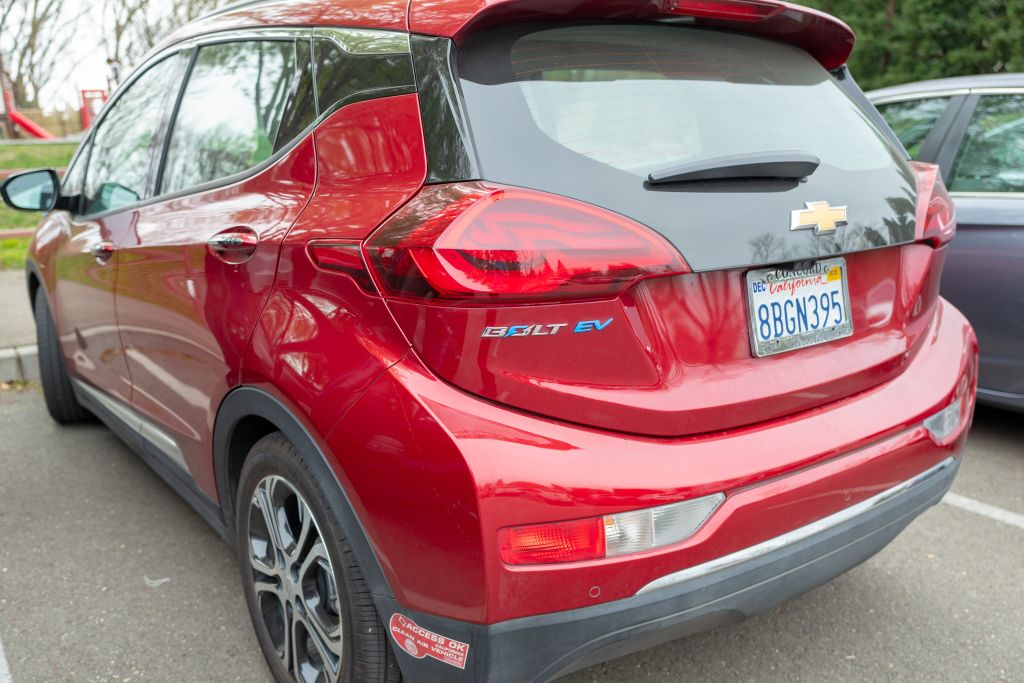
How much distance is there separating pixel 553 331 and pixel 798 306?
23.8 inches

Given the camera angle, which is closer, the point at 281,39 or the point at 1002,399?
the point at 281,39

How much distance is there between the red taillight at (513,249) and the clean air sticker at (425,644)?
612mm

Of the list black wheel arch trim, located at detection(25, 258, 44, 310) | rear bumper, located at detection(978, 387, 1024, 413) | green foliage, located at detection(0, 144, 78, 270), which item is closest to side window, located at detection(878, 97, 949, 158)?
rear bumper, located at detection(978, 387, 1024, 413)

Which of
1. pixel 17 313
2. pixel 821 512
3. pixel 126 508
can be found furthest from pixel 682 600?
pixel 17 313

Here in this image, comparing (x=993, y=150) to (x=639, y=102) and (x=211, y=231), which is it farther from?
(x=211, y=231)

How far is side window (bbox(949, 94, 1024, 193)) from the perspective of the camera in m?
3.70

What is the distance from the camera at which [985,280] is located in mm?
3604

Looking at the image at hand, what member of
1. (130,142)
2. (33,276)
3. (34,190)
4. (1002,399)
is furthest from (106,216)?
(1002,399)

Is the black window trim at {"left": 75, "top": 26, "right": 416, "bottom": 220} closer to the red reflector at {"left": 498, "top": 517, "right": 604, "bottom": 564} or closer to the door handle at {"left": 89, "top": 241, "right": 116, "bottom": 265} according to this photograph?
the door handle at {"left": 89, "top": 241, "right": 116, "bottom": 265}

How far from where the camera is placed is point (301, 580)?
1.98m

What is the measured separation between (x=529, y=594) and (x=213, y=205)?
1.36 metres

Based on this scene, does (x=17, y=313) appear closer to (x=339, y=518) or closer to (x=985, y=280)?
(x=339, y=518)

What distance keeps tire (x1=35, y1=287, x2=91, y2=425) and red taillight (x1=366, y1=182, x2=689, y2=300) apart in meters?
2.90

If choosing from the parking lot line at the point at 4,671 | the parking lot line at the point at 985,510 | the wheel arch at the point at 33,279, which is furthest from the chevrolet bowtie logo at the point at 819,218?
the wheel arch at the point at 33,279
